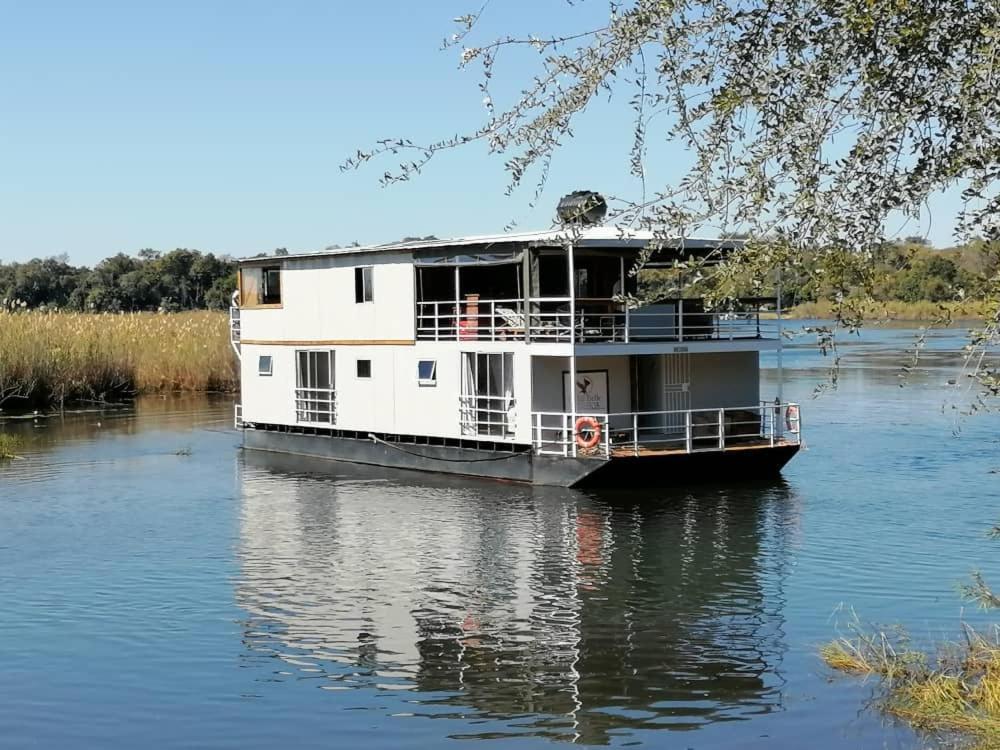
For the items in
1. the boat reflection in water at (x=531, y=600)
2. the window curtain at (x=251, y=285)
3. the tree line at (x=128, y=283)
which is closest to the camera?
the boat reflection in water at (x=531, y=600)

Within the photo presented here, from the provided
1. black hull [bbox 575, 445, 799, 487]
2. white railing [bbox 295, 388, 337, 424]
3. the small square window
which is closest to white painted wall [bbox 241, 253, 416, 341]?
the small square window

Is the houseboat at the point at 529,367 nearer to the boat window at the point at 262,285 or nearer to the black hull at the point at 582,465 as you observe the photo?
the black hull at the point at 582,465

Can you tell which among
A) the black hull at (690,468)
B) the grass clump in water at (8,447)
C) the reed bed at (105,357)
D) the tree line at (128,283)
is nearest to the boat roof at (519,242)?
the black hull at (690,468)

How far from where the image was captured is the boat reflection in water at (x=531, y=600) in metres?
11.5

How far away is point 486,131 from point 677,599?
26.5 feet

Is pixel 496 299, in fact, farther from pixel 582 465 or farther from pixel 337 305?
pixel 582 465

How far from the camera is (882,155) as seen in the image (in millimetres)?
8438

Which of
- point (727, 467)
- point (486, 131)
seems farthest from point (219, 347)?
point (486, 131)

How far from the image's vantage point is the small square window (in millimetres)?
25203

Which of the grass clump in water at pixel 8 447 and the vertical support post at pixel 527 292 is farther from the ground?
the vertical support post at pixel 527 292

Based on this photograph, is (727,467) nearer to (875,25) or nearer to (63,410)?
(875,25)

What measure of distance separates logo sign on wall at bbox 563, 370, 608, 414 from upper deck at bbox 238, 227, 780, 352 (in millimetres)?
678

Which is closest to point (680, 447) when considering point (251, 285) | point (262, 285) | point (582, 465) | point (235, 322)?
point (582, 465)

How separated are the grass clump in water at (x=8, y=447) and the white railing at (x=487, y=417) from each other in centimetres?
1142
